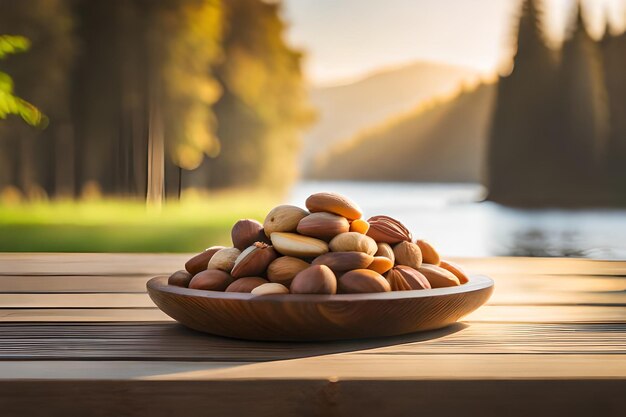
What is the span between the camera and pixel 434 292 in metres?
0.94

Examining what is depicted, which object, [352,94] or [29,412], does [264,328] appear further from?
[352,94]

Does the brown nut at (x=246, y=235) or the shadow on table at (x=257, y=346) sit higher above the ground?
the brown nut at (x=246, y=235)

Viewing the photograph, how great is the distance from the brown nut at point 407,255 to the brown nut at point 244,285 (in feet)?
0.66

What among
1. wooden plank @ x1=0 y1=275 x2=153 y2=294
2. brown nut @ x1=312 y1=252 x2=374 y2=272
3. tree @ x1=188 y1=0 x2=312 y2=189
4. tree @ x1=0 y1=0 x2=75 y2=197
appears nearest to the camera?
brown nut @ x1=312 y1=252 x2=374 y2=272

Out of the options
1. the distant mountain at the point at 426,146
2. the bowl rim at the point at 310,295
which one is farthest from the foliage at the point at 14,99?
the bowl rim at the point at 310,295

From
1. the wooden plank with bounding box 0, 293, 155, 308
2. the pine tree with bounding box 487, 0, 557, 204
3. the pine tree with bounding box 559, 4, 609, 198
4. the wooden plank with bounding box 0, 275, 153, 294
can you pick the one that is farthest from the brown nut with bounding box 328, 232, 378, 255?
the pine tree with bounding box 487, 0, 557, 204

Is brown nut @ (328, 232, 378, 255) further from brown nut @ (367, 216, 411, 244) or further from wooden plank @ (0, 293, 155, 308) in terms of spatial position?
wooden plank @ (0, 293, 155, 308)

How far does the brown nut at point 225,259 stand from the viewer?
1011mm

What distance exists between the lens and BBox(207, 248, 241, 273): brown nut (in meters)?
1.01

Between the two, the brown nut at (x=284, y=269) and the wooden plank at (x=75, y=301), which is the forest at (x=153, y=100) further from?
the brown nut at (x=284, y=269)

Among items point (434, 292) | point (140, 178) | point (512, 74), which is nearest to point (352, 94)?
point (140, 178)

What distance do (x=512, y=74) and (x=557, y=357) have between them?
6851mm

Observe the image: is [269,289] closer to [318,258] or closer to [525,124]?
[318,258]

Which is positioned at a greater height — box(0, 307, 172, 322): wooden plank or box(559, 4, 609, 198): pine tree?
box(559, 4, 609, 198): pine tree
